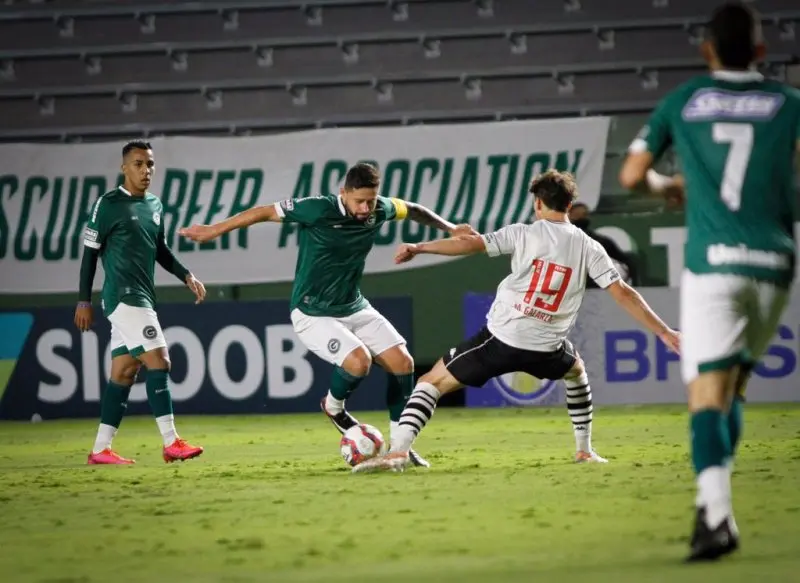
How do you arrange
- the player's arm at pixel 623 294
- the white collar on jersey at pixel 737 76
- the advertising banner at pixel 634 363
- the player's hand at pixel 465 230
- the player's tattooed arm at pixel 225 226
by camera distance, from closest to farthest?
the white collar on jersey at pixel 737 76, the player's arm at pixel 623 294, the player's hand at pixel 465 230, the player's tattooed arm at pixel 225 226, the advertising banner at pixel 634 363

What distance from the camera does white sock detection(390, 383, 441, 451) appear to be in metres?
8.30

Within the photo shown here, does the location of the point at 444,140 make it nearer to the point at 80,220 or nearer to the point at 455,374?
the point at 80,220

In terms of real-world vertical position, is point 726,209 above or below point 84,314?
above

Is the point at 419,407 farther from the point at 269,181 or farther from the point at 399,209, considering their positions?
the point at 269,181

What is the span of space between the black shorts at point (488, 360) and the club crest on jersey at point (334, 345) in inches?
39.9

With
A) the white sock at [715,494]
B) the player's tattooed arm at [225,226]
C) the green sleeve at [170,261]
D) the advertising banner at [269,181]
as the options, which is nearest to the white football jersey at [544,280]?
the player's tattooed arm at [225,226]

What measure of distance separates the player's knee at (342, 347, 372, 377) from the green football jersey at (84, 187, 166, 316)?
175 cm

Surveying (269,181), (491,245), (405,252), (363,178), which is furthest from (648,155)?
(269,181)

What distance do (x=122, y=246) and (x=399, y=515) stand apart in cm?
448

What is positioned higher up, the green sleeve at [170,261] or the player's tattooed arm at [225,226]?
the player's tattooed arm at [225,226]

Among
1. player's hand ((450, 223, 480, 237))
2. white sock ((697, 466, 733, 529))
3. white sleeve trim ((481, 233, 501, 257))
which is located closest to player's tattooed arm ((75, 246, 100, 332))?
player's hand ((450, 223, 480, 237))

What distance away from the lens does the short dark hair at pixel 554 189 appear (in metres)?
8.30

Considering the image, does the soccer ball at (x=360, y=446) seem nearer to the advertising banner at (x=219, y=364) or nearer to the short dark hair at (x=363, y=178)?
the short dark hair at (x=363, y=178)

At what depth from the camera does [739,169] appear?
4992 mm
